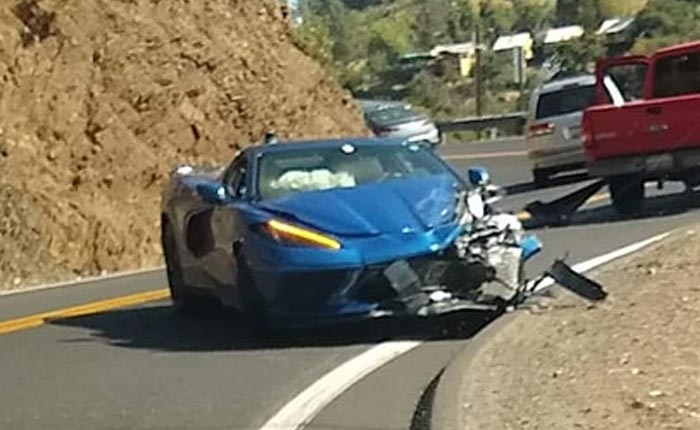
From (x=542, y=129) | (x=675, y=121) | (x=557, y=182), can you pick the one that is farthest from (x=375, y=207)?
(x=557, y=182)

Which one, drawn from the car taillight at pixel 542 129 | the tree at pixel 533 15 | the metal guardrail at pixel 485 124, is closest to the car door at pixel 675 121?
the car taillight at pixel 542 129

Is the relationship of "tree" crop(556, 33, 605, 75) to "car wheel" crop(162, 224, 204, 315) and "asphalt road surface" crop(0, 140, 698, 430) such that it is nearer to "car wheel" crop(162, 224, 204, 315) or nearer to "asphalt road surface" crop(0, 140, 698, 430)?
"asphalt road surface" crop(0, 140, 698, 430)

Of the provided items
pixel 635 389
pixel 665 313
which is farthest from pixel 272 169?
pixel 635 389

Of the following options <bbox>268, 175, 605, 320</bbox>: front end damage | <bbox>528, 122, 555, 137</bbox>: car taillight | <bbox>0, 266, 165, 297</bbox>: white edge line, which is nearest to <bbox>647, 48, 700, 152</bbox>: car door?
<bbox>528, 122, 555, 137</bbox>: car taillight

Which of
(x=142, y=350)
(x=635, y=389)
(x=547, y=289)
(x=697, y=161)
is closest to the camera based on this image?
(x=635, y=389)

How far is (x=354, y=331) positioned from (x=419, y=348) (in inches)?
47.3

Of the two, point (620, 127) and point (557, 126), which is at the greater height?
point (620, 127)

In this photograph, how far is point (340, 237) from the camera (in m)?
13.4

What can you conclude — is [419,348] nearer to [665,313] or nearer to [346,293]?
[346,293]

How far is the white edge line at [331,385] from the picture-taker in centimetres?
1055

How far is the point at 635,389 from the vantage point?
1027 cm

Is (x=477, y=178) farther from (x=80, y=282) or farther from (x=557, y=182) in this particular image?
(x=557, y=182)

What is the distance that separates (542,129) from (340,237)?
17.3 meters

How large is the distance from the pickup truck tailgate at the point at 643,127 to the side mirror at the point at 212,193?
963 cm
